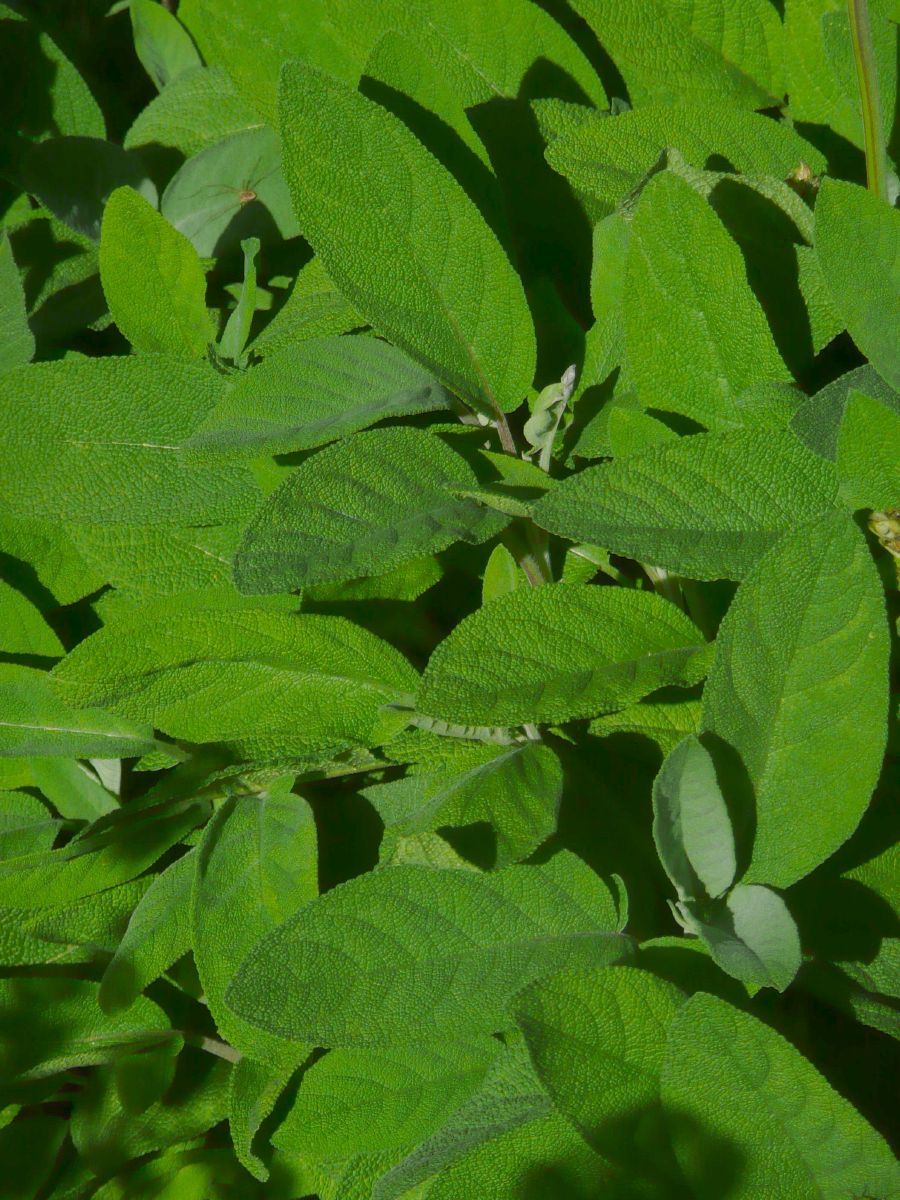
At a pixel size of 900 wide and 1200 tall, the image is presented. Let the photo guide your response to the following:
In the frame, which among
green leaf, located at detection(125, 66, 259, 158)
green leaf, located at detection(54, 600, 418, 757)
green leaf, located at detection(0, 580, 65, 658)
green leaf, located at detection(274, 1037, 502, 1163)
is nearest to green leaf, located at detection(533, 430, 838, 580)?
green leaf, located at detection(54, 600, 418, 757)

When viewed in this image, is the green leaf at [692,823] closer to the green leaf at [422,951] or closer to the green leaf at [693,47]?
the green leaf at [422,951]

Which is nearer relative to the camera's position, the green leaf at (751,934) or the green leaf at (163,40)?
the green leaf at (751,934)

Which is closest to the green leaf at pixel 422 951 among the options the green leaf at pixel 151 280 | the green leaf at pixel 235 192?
the green leaf at pixel 151 280

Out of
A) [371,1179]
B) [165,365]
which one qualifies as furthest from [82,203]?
[371,1179]

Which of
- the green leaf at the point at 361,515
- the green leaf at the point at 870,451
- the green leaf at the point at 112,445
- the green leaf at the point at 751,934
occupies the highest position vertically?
the green leaf at the point at 870,451

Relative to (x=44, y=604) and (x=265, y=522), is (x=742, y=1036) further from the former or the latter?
(x=44, y=604)
